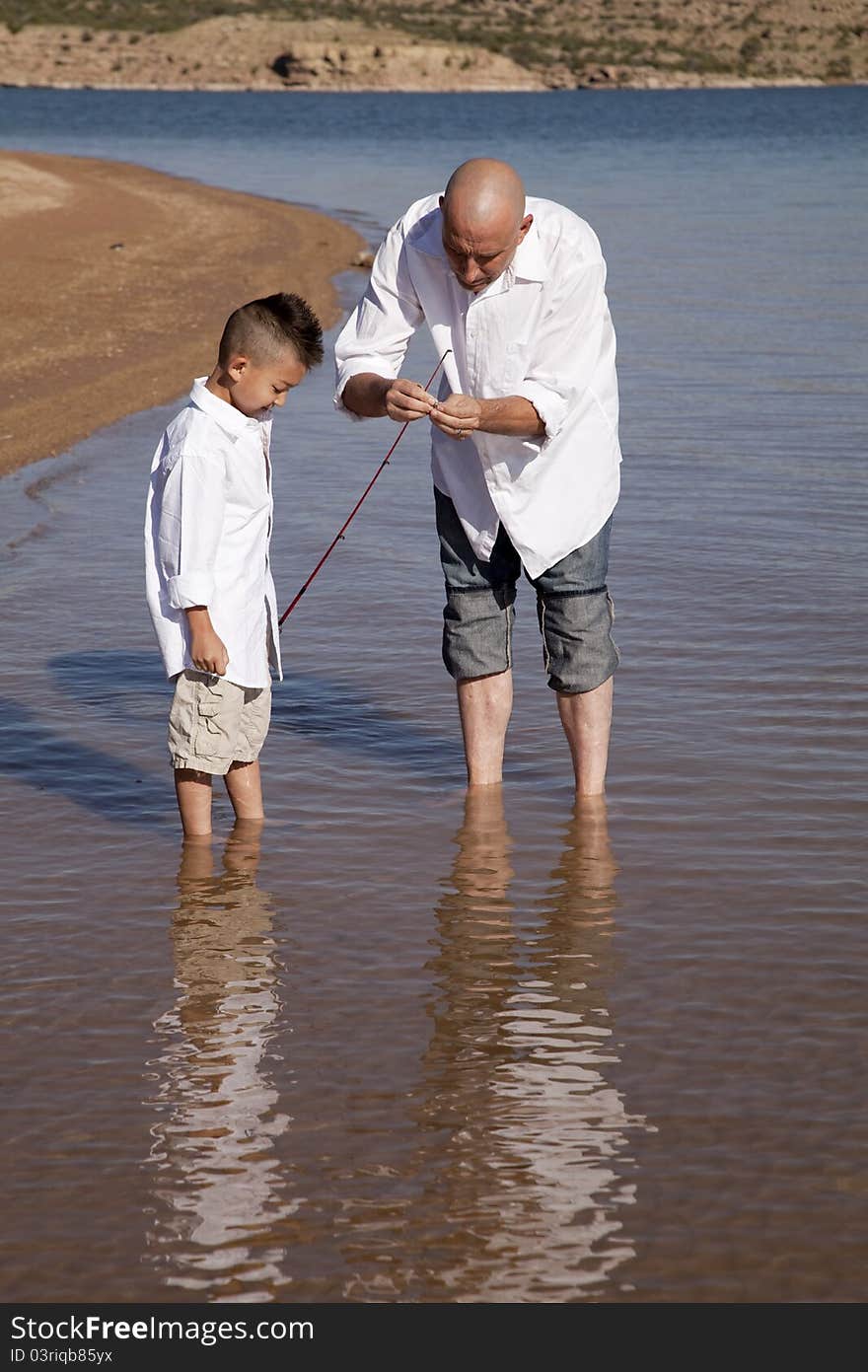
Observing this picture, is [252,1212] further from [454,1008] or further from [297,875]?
[297,875]

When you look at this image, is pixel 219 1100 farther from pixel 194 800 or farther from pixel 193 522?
pixel 193 522

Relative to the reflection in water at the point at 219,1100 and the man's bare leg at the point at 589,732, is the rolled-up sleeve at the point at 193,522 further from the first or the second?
the man's bare leg at the point at 589,732

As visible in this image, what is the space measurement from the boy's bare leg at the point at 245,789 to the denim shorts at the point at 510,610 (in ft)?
1.89

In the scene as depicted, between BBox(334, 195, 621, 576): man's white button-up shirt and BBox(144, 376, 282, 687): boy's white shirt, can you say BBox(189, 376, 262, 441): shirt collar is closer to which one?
BBox(144, 376, 282, 687): boy's white shirt

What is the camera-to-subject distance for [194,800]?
418cm

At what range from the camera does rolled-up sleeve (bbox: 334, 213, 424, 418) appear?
412 cm

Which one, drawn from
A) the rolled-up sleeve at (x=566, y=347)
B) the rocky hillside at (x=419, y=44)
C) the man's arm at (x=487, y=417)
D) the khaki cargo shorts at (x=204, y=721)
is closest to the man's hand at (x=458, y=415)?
the man's arm at (x=487, y=417)

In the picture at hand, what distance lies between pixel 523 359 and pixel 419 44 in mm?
85117

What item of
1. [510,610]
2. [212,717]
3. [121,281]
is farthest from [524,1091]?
[121,281]

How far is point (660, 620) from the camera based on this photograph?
612cm

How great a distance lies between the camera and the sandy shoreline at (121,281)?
33.2 ft

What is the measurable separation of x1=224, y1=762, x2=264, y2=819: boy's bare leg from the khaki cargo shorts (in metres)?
0.21

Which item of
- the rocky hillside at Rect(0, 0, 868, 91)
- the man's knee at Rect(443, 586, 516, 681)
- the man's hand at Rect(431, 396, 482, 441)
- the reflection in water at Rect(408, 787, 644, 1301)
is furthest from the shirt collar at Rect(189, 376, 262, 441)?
the rocky hillside at Rect(0, 0, 868, 91)

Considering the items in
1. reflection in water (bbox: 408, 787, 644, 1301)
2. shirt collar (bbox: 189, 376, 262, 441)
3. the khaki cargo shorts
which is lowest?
reflection in water (bbox: 408, 787, 644, 1301)
